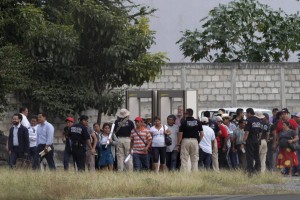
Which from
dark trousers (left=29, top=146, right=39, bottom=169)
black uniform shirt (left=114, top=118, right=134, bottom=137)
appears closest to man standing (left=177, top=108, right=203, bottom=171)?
black uniform shirt (left=114, top=118, right=134, bottom=137)

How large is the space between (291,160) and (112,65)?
8412mm

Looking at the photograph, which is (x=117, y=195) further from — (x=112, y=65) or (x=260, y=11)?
(x=260, y=11)

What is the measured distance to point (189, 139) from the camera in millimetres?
25688

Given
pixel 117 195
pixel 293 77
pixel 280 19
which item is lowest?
pixel 117 195

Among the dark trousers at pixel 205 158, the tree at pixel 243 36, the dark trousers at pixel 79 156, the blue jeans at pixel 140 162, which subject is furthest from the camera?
the tree at pixel 243 36

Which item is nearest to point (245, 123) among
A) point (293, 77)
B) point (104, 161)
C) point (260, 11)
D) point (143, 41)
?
point (104, 161)

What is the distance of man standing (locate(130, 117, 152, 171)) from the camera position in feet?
84.3

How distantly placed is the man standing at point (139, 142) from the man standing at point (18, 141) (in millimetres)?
2818

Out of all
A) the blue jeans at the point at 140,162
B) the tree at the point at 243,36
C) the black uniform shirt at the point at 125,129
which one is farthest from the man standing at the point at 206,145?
the tree at the point at 243,36

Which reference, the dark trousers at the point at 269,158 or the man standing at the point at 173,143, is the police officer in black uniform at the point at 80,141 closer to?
the man standing at the point at 173,143

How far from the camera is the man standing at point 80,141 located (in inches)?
967

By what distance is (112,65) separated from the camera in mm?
33000

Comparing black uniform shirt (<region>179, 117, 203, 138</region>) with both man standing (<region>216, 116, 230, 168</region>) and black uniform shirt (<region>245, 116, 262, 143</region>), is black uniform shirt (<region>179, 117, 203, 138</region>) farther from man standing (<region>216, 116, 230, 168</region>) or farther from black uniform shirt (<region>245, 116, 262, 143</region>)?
man standing (<region>216, 116, 230, 168</region>)

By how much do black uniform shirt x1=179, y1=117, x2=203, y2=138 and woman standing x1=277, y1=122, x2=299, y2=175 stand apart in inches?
97.1
